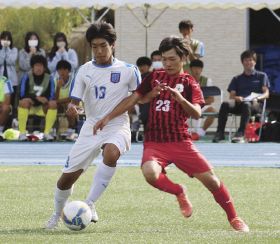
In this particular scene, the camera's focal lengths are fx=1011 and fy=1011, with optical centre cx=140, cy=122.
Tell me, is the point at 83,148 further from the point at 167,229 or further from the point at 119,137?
the point at 167,229

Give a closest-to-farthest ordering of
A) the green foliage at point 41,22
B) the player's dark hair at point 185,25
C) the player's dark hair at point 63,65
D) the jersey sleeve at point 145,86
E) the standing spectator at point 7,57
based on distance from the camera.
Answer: the jersey sleeve at point 145,86 < the player's dark hair at point 185,25 < the player's dark hair at point 63,65 < the standing spectator at point 7,57 < the green foliage at point 41,22

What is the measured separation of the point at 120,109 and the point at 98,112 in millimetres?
301

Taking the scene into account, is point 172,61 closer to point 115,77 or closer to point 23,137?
point 115,77

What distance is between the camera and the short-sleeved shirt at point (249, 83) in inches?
774

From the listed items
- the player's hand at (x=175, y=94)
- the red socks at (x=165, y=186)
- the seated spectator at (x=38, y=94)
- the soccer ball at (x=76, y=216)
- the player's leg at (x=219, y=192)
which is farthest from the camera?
the seated spectator at (x=38, y=94)

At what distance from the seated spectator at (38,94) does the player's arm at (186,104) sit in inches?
483

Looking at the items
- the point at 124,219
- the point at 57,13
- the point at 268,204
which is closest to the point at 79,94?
the point at 124,219

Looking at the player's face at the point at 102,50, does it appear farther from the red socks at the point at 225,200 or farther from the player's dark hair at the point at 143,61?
the player's dark hair at the point at 143,61

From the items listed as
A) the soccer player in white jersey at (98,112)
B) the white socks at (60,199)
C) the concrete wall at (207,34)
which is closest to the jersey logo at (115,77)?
the soccer player in white jersey at (98,112)

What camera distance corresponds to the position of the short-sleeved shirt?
19656 mm

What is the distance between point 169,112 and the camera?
8.37 meters

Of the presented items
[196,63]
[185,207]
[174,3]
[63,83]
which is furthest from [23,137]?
[185,207]

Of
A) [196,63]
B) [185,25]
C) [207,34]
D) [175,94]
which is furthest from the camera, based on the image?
[207,34]

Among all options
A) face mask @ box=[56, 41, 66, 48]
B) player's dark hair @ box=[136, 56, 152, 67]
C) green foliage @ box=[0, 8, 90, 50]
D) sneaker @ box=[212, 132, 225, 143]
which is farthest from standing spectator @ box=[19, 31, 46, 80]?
green foliage @ box=[0, 8, 90, 50]
